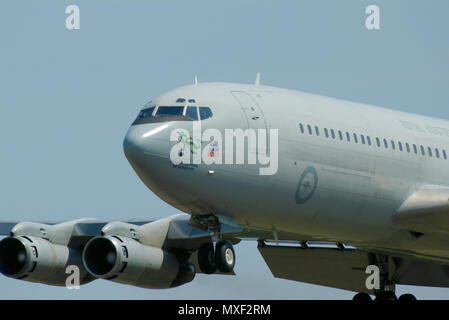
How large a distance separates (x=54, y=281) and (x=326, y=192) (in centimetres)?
1083

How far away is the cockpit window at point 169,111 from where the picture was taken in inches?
973

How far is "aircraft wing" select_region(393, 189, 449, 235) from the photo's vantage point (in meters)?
27.8

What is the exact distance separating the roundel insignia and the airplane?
30 millimetres

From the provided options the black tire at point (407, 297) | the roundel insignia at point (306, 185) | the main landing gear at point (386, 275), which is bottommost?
the black tire at point (407, 297)

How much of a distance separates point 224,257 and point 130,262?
7143 mm

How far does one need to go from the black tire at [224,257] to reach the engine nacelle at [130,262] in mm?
6693

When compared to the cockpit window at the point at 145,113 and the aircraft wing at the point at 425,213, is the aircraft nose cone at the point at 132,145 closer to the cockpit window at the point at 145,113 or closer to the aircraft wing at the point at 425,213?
the cockpit window at the point at 145,113

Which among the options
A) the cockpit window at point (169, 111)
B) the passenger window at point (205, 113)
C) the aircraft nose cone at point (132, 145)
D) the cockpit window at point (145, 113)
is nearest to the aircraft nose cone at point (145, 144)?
the aircraft nose cone at point (132, 145)

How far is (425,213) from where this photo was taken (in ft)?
91.6

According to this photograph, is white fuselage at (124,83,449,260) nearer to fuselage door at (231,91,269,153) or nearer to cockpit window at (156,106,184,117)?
fuselage door at (231,91,269,153)

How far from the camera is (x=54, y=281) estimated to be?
32875 mm

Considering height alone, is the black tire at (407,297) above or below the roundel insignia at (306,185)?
below
